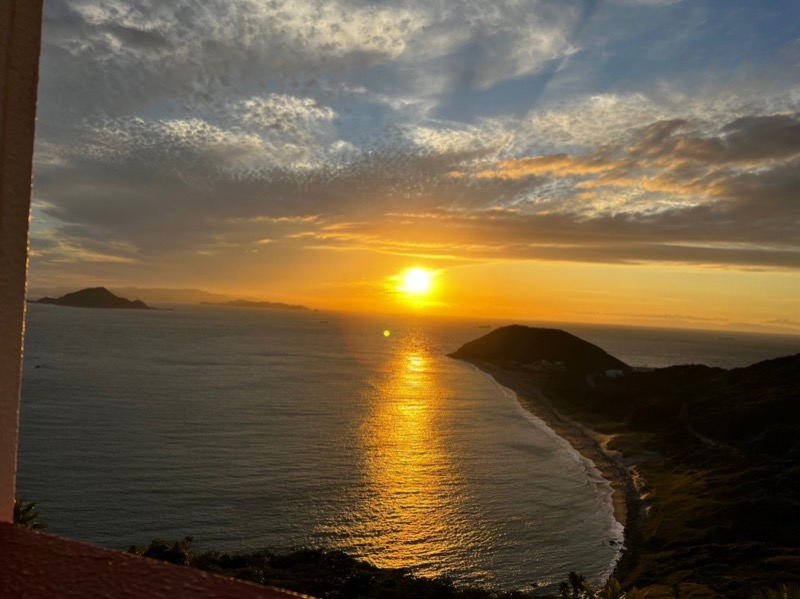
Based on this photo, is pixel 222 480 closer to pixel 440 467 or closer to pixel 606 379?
pixel 440 467

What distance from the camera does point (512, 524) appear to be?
36.8m

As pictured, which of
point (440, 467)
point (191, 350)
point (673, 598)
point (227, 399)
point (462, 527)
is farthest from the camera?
point (191, 350)

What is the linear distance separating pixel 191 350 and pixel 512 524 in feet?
376

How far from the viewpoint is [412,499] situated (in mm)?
41656

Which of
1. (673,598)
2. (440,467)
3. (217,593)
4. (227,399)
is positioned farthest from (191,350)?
(217,593)

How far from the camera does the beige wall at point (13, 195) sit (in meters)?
1.94

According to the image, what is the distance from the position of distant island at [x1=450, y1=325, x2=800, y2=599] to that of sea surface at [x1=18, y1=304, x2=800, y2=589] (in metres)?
2.77

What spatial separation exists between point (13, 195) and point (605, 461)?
5780cm

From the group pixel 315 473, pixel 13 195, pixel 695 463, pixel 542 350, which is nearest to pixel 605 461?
pixel 695 463

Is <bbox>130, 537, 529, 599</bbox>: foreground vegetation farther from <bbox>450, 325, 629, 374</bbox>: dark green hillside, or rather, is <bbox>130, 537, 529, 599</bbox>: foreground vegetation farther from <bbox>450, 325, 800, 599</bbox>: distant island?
<bbox>450, 325, 629, 374</bbox>: dark green hillside

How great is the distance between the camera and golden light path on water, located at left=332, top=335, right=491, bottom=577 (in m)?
32.5

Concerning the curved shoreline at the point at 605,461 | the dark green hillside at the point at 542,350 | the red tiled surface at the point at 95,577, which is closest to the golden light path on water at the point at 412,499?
the curved shoreline at the point at 605,461

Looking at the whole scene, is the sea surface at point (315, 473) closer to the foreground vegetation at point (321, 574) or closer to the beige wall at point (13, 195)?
the foreground vegetation at point (321, 574)

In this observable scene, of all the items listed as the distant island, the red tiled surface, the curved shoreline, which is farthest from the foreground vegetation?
the red tiled surface
